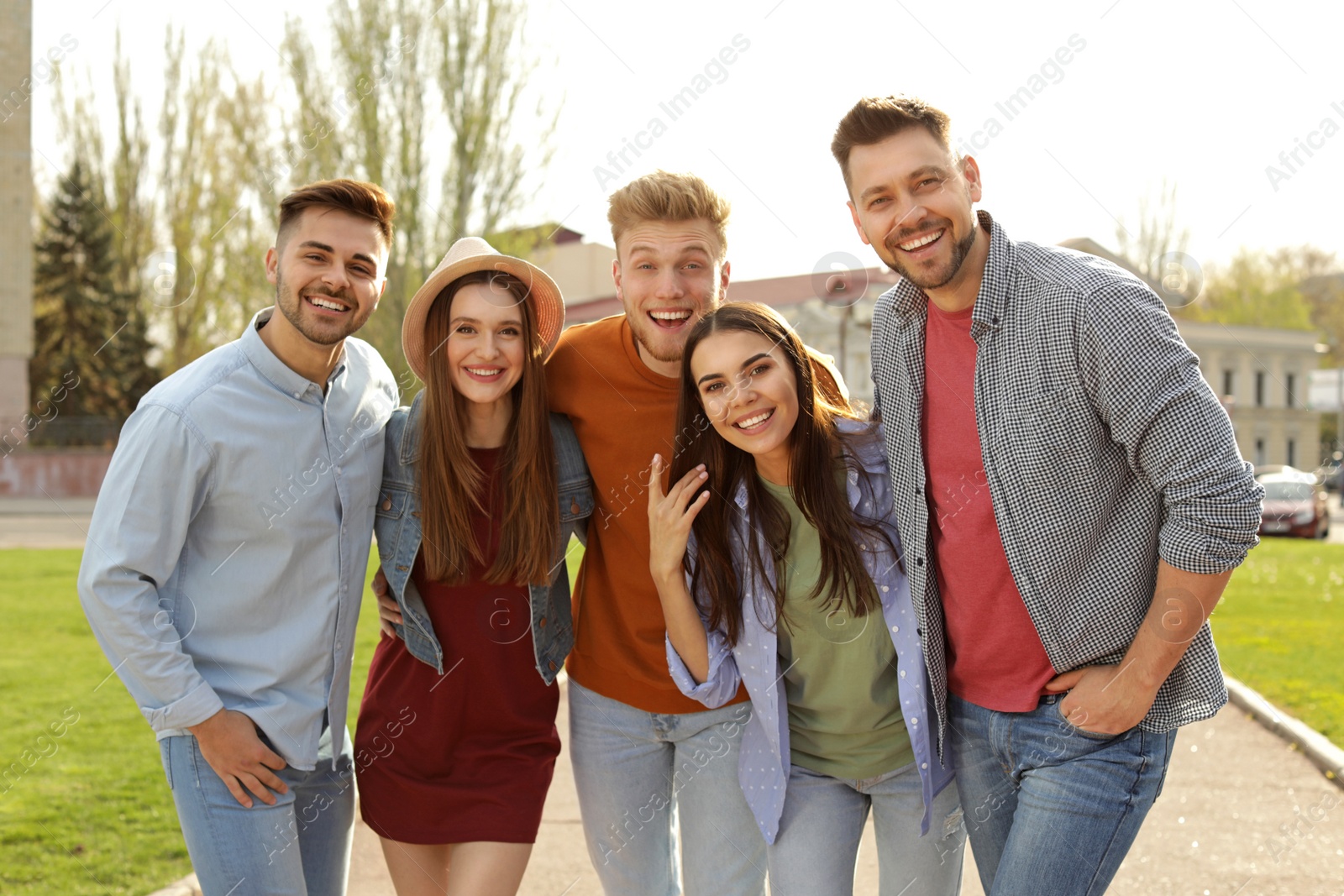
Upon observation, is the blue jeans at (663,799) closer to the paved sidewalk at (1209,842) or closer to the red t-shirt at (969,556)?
the red t-shirt at (969,556)

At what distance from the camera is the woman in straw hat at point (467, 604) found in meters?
3.44

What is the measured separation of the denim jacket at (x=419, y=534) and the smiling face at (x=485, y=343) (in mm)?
227

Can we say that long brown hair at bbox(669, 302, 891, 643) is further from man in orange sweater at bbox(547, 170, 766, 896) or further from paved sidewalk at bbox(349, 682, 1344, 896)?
paved sidewalk at bbox(349, 682, 1344, 896)

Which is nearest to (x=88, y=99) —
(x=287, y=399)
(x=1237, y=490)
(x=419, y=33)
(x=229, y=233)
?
(x=229, y=233)

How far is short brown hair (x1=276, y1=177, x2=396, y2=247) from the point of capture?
3.34 m

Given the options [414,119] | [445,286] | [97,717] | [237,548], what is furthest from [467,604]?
[414,119]

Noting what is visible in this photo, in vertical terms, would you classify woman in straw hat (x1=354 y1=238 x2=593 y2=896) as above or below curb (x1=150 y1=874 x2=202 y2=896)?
above

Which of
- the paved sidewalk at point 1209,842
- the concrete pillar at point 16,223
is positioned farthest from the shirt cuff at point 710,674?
the concrete pillar at point 16,223

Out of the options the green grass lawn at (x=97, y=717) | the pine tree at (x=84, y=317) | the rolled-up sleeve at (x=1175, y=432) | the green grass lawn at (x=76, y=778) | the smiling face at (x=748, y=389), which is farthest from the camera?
the pine tree at (x=84, y=317)

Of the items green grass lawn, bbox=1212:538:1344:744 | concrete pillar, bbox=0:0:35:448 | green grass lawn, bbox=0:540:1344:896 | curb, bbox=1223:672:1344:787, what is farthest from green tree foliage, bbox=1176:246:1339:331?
concrete pillar, bbox=0:0:35:448

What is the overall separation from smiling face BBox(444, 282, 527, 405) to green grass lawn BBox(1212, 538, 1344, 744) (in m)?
6.19

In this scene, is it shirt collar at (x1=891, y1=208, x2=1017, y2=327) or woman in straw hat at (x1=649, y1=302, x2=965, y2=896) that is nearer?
shirt collar at (x1=891, y1=208, x2=1017, y2=327)

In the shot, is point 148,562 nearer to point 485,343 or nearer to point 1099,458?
point 485,343

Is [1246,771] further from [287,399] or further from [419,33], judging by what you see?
[419,33]
